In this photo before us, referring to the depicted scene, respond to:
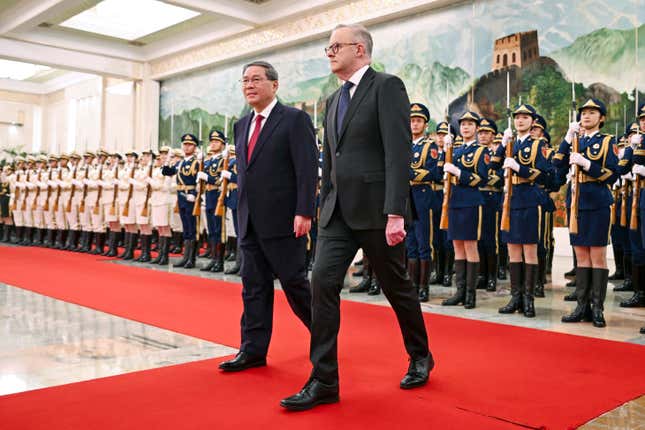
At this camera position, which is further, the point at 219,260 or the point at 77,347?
the point at 219,260

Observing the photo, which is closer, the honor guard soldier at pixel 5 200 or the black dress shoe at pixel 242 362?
the black dress shoe at pixel 242 362

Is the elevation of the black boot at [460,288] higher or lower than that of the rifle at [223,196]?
lower

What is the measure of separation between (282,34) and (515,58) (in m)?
5.78

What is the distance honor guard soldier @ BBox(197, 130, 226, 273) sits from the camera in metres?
8.60

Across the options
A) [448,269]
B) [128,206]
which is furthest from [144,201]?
[448,269]

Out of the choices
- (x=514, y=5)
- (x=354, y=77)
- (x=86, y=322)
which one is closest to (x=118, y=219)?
(x=86, y=322)

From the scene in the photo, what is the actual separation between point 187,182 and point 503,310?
5299 millimetres

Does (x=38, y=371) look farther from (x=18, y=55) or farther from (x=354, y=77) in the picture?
(x=18, y=55)

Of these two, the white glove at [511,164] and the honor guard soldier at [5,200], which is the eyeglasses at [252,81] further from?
the honor guard soldier at [5,200]

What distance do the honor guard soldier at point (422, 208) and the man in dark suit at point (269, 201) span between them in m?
2.75

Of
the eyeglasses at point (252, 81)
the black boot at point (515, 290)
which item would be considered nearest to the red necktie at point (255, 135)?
the eyeglasses at point (252, 81)

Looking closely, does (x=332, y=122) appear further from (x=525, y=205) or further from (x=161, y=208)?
(x=161, y=208)

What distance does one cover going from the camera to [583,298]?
496 cm

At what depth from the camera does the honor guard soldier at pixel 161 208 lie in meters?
9.62
